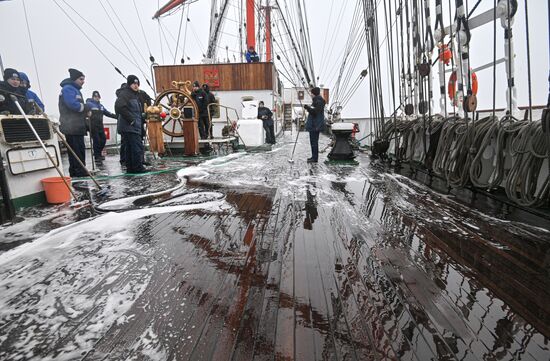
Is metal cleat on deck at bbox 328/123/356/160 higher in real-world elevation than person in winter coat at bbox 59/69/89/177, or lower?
lower

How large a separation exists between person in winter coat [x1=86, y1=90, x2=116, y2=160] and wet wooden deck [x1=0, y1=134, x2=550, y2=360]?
5827mm

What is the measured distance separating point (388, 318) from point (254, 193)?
2807 millimetres

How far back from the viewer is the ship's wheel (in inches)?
333

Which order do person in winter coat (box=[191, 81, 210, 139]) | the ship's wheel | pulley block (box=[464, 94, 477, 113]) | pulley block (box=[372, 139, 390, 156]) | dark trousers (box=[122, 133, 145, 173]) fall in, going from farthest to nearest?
1. person in winter coat (box=[191, 81, 210, 139])
2. the ship's wheel
3. pulley block (box=[372, 139, 390, 156])
4. dark trousers (box=[122, 133, 145, 173])
5. pulley block (box=[464, 94, 477, 113])

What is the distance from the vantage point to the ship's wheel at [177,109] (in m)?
8.45

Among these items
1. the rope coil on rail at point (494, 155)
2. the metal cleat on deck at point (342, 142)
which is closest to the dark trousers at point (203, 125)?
the metal cleat on deck at point (342, 142)

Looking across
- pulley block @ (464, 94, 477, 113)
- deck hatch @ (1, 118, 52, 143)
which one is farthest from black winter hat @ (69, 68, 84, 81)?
pulley block @ (464, 94, 477, 113)

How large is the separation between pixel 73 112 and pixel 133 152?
3.46 ft

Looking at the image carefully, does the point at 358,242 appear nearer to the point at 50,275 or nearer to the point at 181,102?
the point at 50,275

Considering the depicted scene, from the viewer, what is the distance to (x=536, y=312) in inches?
62.5

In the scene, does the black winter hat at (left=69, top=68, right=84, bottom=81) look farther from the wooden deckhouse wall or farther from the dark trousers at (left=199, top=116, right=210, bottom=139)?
the wooden deckhouse wall

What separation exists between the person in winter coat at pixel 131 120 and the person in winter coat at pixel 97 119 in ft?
8.48

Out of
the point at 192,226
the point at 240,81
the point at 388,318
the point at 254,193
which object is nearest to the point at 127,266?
the point at 192,226

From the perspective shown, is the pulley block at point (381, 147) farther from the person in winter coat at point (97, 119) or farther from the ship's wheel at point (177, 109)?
the person in winter coat at point (97, 119)
